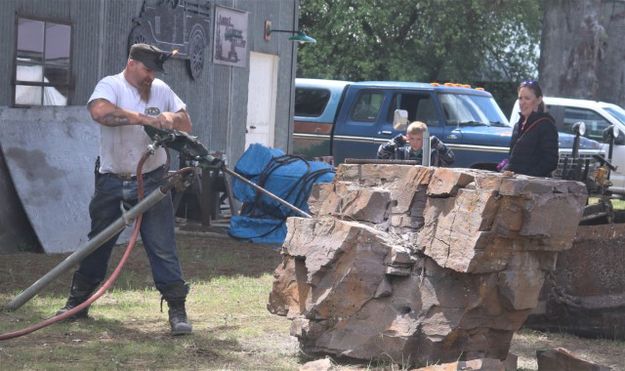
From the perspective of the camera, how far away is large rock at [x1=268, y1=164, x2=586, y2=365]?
590 centimetres

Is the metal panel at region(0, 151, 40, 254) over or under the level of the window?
under

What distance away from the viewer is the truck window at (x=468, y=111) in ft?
53.4

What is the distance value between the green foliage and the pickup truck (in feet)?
41.0

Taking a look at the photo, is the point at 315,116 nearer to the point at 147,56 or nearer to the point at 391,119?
the point at 391,119

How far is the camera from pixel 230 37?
1522 centimetres

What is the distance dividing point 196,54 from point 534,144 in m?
6.70

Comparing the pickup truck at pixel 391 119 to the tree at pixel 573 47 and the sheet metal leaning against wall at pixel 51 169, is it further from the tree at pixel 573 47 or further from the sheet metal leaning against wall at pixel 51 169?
the tree at pixel 573 47

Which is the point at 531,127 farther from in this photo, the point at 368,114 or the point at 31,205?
the point at 368,114

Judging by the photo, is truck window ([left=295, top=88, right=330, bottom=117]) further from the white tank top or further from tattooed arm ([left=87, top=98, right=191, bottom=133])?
tattooed arm ([left=87, top=98, right=191, bottom=133])

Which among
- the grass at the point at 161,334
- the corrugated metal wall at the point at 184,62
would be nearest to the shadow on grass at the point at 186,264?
the grass at the point at 161,334

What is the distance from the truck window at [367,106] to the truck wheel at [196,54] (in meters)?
3.43

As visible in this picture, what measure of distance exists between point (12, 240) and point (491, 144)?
24.1 ft

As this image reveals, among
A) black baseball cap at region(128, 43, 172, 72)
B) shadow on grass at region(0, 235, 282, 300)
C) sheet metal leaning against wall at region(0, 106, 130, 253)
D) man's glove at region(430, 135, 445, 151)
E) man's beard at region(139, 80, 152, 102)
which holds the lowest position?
shadow on grass at region(0, 235, 282, 300)

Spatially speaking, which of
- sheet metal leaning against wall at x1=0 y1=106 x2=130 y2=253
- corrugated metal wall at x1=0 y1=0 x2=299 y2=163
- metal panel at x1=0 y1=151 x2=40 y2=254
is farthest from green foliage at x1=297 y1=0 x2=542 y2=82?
metal panel at x1=0 y1=151 x2=40 y2=254
